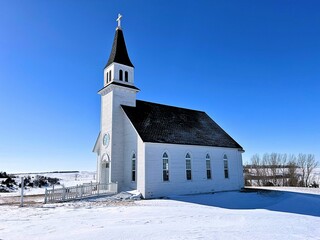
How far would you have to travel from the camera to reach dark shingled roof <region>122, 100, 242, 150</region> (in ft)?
70.1

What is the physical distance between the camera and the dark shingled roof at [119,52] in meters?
24.2

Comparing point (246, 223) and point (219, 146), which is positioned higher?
point (219, 146)

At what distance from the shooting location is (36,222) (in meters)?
10.2

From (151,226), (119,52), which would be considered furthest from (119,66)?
(151,226)

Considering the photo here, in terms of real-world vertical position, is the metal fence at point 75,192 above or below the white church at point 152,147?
below

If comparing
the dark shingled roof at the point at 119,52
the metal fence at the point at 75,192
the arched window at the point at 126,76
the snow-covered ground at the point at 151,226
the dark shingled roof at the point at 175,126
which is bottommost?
the snow-covered ground at the point at 151,226

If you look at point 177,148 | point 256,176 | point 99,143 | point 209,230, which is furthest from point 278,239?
point 256,176

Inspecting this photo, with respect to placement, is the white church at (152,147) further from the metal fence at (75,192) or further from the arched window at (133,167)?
the metal fence at (75,192)

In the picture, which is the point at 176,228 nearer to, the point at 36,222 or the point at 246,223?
the point at 246,223

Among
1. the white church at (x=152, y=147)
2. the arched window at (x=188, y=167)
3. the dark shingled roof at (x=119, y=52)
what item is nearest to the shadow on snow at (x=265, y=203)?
the white church at (x=152, y=147)

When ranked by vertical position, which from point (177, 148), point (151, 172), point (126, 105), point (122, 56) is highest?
point (122, 56)

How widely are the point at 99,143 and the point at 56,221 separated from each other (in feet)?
51.1

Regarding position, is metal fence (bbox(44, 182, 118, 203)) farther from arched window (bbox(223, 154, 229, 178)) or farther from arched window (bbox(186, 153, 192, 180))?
arched window (bbox(223, 154, 229, 178))

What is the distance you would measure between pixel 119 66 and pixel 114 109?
4.40 meters
